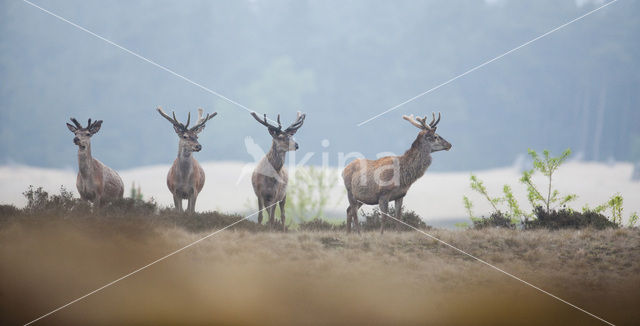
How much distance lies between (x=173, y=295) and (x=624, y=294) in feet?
20.2

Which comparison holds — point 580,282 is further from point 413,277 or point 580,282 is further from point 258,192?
point 258,192

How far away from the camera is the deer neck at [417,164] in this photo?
12.5m

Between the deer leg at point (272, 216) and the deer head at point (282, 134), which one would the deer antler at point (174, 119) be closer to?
the deer head at point (282, 134)

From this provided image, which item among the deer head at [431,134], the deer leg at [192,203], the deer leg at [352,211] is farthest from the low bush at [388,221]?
the deer leg at [192,203]

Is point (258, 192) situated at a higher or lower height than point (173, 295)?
higher

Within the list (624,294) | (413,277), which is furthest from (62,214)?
(624,294)

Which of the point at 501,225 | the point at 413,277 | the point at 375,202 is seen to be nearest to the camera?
the point at 413,277

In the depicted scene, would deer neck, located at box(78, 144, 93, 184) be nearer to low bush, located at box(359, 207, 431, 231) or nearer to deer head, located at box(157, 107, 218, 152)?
deer head, located at box(157, 107, 218, 152)

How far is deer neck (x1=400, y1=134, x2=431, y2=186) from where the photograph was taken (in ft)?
41.0

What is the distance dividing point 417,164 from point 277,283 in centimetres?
582

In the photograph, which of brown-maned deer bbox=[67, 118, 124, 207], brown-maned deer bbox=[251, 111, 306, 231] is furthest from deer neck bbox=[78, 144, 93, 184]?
brown-maned deer bbox=[251, 111, 306, 231]

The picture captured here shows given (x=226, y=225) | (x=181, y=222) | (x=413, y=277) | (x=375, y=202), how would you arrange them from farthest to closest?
1. (x=375, y=202)
2. (x=226, y=225)
3. (x=181, y=222)
4. (x=413, y=277)

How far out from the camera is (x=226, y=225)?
36.7ft

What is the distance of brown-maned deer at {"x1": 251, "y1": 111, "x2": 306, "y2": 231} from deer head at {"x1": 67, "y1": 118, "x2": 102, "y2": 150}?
317cm
